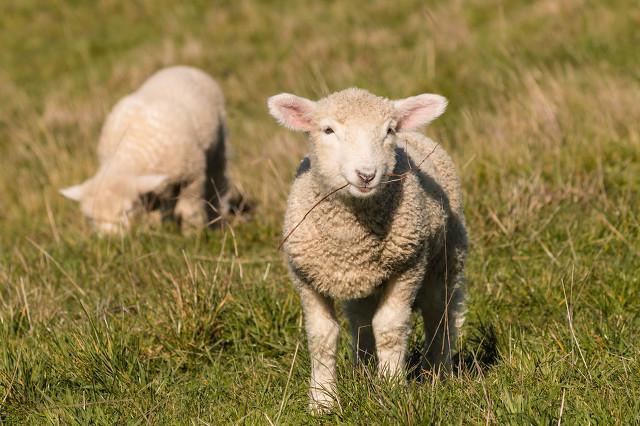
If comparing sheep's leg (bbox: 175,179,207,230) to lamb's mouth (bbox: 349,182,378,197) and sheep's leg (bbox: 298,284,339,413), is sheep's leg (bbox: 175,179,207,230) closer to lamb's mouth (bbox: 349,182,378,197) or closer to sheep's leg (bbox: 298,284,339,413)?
→ sheep's leg (bbox: 298,284,339,413)

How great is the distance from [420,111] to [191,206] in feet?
12.4

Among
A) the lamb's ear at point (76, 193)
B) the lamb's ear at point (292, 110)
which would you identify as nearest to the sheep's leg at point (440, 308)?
the lamb's ear at point (292, 110)

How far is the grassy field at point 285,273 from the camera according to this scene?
10.9 ft

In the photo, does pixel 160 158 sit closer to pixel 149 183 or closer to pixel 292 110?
pixel 149 183

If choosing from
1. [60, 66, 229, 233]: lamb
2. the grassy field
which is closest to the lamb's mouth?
the grassy field

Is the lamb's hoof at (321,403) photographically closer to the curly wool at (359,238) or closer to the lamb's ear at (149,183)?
the curly wool at (359,238)

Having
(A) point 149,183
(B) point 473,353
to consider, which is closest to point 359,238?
(B) point 473,353

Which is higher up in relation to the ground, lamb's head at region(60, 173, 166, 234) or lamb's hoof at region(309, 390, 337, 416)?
lamb's hoof at region(309, 390, 337, 416)

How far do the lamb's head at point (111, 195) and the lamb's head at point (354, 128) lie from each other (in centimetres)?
323

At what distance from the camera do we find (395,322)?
333 cm

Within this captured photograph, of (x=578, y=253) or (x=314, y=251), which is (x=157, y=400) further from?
(x=578, y=253)

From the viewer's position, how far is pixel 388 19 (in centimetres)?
1173

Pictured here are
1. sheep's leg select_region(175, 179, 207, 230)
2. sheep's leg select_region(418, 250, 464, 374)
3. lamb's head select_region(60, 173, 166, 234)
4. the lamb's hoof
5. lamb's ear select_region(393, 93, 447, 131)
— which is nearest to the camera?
the lamb's hoof

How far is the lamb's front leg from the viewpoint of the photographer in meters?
3.33
